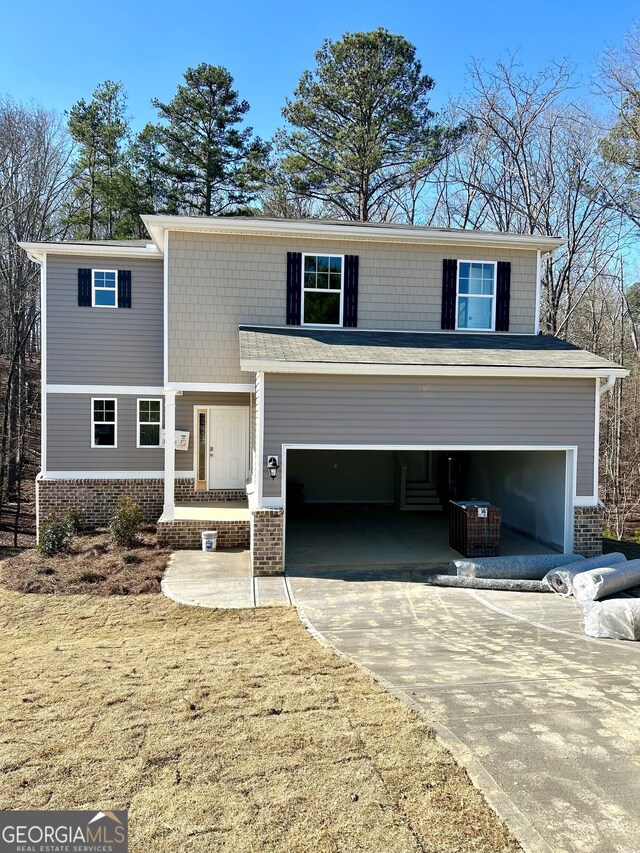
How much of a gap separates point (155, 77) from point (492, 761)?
25.9m

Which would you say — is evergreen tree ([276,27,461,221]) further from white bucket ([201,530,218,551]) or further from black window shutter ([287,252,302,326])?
white bucket ([201,530,218,551])

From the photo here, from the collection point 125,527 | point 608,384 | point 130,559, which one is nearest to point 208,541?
point 130,559

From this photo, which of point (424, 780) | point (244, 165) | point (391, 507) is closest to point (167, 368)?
point (391, 507)

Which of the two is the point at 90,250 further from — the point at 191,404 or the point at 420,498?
the point at 420,498

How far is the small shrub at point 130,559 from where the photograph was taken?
10.7 metres

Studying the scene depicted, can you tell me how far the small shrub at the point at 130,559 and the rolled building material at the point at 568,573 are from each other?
7.05 meters

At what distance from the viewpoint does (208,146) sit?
25.2 meters

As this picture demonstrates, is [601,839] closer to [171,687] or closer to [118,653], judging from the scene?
[171,687]

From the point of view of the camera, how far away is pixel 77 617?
816 cm

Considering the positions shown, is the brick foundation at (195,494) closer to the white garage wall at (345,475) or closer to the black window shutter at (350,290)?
the white garage wall at (345,475)

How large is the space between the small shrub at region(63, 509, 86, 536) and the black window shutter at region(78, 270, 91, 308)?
16.1 ft

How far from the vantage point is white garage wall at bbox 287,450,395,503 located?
56.5 feet

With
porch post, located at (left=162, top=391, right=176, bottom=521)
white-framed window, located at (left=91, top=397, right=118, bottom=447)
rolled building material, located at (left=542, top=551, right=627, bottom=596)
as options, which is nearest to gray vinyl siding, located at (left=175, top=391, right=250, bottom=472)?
white-framed window, located at (left=91, top=397, right=118, bottom=447)

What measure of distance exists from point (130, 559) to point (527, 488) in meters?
8.06
